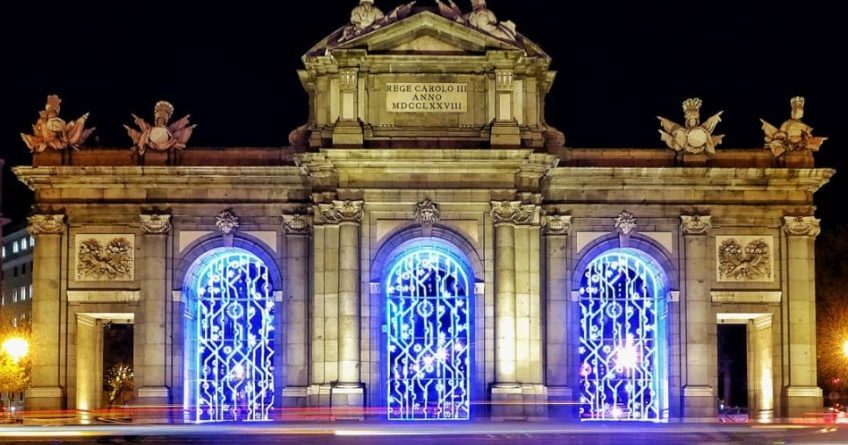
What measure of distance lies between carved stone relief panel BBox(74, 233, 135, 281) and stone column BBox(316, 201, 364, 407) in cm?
645

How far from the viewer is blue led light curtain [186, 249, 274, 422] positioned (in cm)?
5188

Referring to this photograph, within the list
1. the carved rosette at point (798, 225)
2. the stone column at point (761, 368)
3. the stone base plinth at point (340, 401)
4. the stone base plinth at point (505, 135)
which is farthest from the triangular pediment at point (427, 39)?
the stone column at point (761, 368)

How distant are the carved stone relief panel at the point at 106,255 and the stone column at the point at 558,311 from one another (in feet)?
43.6

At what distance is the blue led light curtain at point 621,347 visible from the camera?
5206 cm

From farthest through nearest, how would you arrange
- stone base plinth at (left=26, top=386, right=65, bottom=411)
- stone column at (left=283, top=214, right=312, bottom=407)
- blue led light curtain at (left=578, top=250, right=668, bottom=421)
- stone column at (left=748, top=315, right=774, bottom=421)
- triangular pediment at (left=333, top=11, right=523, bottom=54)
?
stone column at (left=748, top=315, right=774, bottom=421), blue led light curtain at (left=578, top=250, right=668, bottom=421), stone base plinth at (left=26, top=386, right=65, bottom=411), stone column at (left=283, top=214, right=312, bottom=407), triangular pediment at (left=333, top=11, right=523, bottom=54)

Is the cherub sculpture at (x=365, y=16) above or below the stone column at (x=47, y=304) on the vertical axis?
above

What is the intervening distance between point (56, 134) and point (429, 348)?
13800 mm

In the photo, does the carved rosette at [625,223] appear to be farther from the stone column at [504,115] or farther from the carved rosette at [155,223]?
the carved rosette at [155,223]

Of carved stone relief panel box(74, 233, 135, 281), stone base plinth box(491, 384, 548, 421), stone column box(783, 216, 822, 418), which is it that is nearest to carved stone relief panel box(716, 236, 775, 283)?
stone column box(783, 216, 822, 418)

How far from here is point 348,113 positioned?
50500 mm

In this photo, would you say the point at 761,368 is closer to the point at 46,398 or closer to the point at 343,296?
the point at 343,296

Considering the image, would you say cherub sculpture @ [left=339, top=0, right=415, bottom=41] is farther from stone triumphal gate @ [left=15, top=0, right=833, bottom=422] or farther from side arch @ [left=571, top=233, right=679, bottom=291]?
side arch @ [left=571, top=233, right=679, bottom=291]

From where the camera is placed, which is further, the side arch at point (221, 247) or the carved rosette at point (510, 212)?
the side arch at point (221, 247)

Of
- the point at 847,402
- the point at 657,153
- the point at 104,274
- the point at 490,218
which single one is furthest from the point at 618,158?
the point at 847,402
